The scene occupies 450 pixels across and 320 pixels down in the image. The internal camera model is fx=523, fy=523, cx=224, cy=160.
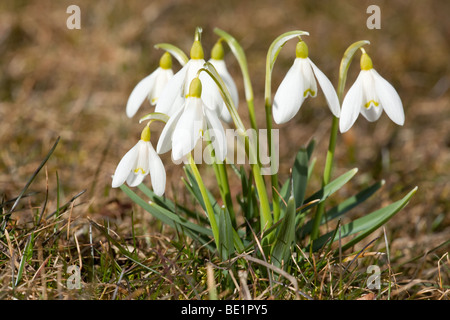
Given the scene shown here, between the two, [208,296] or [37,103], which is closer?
[208,296]

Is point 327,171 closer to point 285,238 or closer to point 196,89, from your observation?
point 285,238

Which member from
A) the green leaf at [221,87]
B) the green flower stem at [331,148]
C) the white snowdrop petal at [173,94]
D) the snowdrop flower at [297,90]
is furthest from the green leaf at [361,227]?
the white snowdrop petal at [173,94]

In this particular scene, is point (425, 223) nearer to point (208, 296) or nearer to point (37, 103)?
point (208, 296)

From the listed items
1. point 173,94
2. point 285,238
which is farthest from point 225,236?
point 173,94

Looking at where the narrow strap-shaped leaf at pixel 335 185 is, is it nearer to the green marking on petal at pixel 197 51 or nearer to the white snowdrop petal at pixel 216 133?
the white snowdrop petal at pixel 216 133

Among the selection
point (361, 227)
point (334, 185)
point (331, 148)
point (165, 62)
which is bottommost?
point (361, 227)
